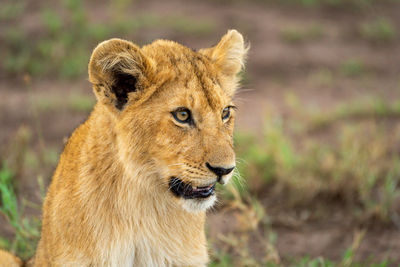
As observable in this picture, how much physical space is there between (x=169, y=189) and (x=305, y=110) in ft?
11.9

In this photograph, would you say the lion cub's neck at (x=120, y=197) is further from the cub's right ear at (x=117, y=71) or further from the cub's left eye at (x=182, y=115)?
the cub's left eye at (x=182, y=115)

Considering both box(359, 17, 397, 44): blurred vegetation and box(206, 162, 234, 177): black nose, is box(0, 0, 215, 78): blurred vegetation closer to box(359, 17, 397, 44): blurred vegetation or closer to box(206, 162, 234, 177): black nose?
box(359, 17, 397, 44): blurred vegetation

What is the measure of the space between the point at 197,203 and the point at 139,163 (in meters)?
0.28

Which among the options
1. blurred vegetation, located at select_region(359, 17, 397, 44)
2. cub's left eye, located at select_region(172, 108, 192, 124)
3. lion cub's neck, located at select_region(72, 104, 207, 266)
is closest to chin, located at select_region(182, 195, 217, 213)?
lion cub's neck, located at select_region(72, 104, 207, 266)

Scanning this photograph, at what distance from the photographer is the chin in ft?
7.54

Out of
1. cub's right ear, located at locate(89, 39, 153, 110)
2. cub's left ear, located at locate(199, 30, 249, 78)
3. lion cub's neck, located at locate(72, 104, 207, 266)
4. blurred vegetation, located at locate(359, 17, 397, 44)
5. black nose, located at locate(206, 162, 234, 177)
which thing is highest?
blurred vegetation, located at locate(359, 17, 397, 44)

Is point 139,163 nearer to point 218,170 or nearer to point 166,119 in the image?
point 166,119

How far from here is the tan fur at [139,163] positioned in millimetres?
2254

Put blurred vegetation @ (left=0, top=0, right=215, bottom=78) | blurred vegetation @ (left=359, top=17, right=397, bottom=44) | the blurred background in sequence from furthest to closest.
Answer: blurred vegetation @ (left=359, top=17, right=397, bottom=44), blurred vegetation @ (left=0, top=0, right=215, bottom=78), the blurred background

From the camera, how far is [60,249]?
2379 millimetres

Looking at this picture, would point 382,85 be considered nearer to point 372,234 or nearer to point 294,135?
point 294,135

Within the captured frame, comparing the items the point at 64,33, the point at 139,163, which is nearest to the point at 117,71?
the point at 139,163

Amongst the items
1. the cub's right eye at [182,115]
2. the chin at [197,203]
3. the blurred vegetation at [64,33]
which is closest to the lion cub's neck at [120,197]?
the chin at [197,203]

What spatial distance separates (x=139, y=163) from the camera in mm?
2330
